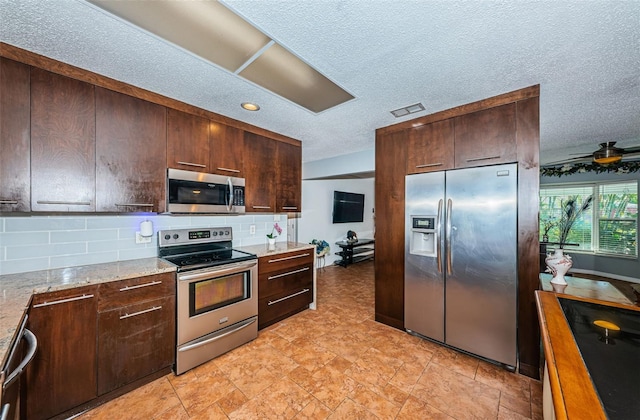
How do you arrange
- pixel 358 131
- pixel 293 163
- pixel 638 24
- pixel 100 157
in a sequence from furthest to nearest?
pixel 293 163
pixel 358 131
pixel 100 157
pixel 638 24

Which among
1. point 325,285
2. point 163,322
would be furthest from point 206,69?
point 325,285

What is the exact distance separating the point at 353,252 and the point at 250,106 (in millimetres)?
4549

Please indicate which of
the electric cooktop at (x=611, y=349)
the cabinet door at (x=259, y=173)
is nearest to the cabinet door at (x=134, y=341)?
the cabinet door at (x=259, y=173)

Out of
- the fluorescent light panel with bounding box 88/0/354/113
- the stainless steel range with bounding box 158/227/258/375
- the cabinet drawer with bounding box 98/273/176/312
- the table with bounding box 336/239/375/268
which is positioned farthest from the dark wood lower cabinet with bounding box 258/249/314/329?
the table with bounding box 336/239/375/268

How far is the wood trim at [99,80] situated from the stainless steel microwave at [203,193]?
0.59 metres

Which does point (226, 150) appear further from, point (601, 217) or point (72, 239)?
point (601, 217)

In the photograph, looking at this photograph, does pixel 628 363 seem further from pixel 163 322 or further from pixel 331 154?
pixel 331 154

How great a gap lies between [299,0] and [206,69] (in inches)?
35.7

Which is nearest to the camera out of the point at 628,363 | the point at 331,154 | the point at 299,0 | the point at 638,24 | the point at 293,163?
the point at 628,363

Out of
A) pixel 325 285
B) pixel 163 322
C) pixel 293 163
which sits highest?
pixel 293 163

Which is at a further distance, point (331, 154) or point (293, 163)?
point (331, 154)

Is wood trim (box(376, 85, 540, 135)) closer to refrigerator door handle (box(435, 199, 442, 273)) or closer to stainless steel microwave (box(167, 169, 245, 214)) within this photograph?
refrigerator door handle (box(435, 199, 442, 273))

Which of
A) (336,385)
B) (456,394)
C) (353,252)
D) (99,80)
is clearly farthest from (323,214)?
(99,80)

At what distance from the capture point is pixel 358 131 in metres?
3.08
